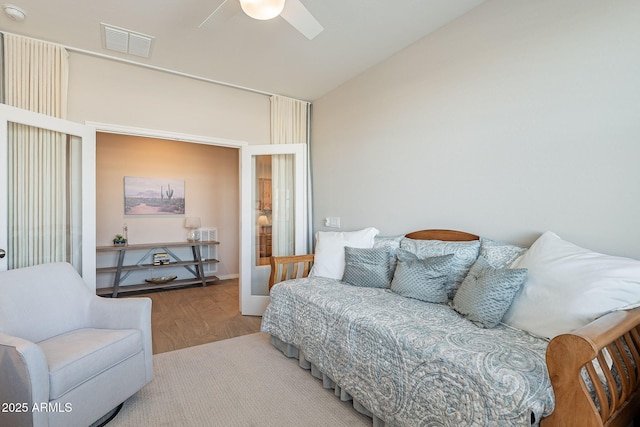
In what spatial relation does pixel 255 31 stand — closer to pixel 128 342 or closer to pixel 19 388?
pixel 128 342

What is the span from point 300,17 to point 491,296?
1.93 metres

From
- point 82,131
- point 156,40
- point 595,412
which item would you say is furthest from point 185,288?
point 595,412

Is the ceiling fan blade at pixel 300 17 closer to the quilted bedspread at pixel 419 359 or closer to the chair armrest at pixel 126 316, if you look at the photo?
the quilted bedspread at pixel 419 359

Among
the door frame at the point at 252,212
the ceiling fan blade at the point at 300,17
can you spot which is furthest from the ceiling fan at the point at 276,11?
the door frame at the point at 252,212

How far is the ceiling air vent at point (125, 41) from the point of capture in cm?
256

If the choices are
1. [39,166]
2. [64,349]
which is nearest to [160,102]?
[39,166]

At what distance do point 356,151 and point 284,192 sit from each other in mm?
1052

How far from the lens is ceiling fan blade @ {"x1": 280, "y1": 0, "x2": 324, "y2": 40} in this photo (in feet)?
5.78

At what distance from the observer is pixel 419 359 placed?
1406 mm

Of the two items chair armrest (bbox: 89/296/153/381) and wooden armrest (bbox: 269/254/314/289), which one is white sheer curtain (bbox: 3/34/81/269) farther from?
wooden armrest (bbox: 269/254/314/289)

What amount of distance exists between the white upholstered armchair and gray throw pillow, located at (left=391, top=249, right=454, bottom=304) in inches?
68.2

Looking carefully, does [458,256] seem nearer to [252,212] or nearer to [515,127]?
[515,127]

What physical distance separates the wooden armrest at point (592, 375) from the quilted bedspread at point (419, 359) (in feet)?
0.32

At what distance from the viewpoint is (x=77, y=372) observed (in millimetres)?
1525
